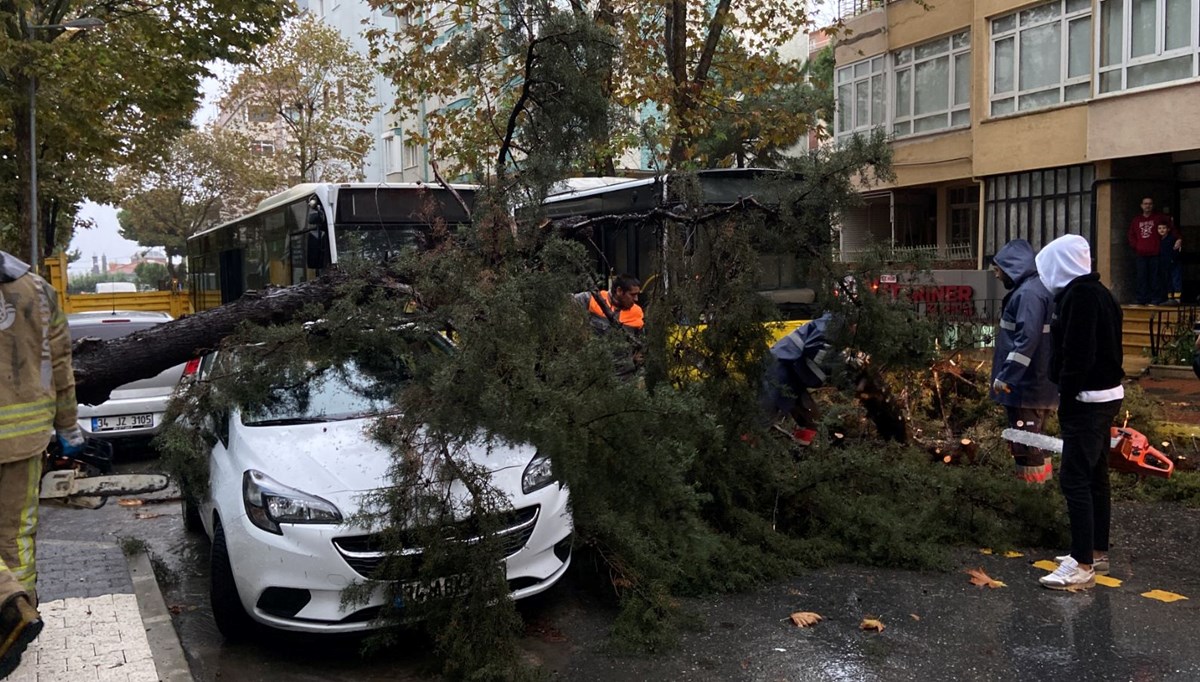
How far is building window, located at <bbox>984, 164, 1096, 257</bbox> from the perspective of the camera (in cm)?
1873

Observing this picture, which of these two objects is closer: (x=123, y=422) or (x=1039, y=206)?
(x=123, y=422)

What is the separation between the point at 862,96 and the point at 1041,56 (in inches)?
229

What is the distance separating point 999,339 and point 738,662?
3.52 m

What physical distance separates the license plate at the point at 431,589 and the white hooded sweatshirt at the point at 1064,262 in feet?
11.8

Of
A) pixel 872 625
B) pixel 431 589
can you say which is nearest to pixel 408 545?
pixel 431 589

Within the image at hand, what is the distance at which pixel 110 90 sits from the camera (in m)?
16.9

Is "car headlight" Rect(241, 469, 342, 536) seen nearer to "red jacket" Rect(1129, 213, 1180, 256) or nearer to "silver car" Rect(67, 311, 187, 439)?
"silver car" Rect(67, 311, 187, 439)

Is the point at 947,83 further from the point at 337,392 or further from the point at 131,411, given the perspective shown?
the point at 337,392

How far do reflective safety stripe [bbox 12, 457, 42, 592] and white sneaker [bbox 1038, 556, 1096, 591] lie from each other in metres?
5.11

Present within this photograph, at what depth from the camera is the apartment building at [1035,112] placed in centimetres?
1677

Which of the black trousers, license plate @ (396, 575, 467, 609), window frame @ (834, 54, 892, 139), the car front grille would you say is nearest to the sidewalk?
the car front grille

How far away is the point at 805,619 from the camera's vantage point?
5.46 m

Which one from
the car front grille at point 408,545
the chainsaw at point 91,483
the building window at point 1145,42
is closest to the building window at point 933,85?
the building window at point 1145,42

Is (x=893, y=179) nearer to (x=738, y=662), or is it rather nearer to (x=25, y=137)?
(x=738, y=662)
